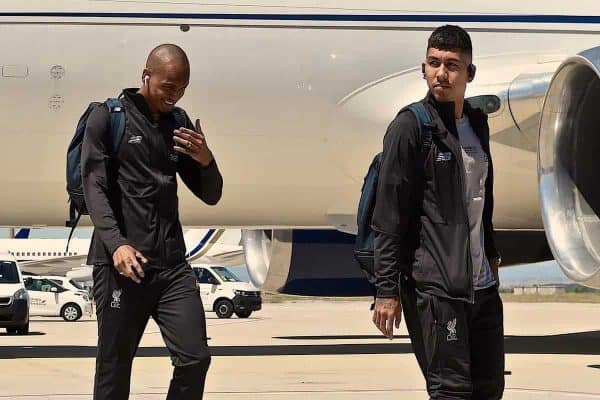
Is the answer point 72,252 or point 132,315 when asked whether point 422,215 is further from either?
point 72,252

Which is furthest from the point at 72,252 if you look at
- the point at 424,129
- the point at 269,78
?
the point at 424,129

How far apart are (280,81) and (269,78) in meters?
0.10

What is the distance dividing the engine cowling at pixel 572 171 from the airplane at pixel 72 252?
41887mm

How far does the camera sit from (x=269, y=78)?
10.7 m

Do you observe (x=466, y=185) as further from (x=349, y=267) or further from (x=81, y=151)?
(x=349, y=267)

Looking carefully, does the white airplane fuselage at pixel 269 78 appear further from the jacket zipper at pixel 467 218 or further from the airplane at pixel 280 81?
the jacket zipper at pixel 467 218

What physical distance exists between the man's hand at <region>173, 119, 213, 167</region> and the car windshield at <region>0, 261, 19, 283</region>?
14254 mm

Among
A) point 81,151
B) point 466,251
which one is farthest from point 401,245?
point 81,151

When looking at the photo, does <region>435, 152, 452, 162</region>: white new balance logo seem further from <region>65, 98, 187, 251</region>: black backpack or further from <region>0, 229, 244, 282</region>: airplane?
<region>0, 229, 244, 282</region>: airplane

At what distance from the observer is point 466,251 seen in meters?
4.40

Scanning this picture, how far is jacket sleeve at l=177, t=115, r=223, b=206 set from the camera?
4.97 m

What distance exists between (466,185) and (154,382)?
17.3ft

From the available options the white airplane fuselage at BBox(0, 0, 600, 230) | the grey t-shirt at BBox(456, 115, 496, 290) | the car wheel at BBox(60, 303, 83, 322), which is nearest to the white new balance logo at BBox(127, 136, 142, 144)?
the grey t-shirt at BBox(456, 115, 496, 290)

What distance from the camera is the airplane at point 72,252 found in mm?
51344
